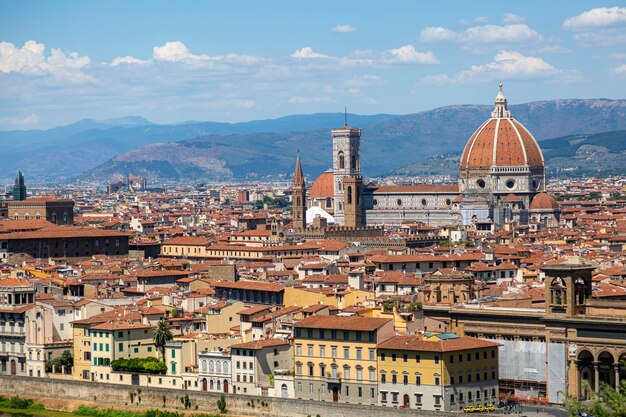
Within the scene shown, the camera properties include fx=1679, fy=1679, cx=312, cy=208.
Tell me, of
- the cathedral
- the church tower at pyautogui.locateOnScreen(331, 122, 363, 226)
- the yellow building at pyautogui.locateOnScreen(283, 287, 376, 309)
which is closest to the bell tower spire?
the cathedral

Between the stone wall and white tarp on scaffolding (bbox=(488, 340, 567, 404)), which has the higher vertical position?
white tarp on scaffolding (bbox=(488, 340, 567, 404))

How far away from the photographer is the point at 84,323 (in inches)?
2394

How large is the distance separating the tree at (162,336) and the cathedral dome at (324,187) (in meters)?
102

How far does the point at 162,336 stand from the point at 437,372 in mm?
12629

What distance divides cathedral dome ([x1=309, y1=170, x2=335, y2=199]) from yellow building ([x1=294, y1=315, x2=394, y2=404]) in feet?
351

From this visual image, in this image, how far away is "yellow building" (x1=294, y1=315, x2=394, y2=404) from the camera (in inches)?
2013

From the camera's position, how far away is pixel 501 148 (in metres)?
153

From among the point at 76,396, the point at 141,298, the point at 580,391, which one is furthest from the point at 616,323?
the point at 141,298

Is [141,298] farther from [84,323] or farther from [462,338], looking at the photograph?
[462,338]

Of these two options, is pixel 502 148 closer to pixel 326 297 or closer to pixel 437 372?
pixel 326 297

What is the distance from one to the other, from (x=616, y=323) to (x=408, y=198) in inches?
4194

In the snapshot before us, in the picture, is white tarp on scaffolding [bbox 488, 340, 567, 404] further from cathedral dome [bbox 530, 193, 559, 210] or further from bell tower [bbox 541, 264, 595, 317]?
cathedral dome [bbox 530, 193, 559, 210]

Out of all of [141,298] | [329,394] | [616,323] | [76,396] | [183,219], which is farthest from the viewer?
[183,219]

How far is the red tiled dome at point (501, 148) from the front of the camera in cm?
15225
